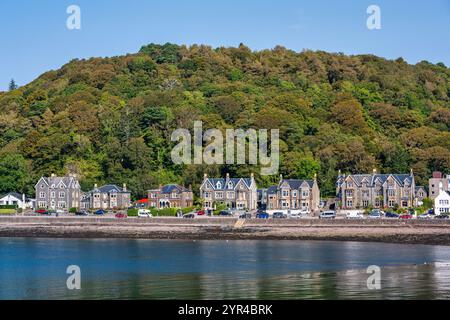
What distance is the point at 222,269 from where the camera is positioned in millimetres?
41750

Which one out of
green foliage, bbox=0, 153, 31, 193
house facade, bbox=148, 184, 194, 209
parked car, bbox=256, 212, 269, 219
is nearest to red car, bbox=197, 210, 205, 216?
parked car, bbox=256, 212, 269, 219

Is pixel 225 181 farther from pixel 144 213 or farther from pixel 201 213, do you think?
pixel 144 213

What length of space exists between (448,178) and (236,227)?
2387cm

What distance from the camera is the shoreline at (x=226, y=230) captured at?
55750mm

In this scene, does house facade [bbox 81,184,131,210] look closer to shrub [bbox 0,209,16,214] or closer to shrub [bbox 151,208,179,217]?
shrub [bbox 0,209,16,214]

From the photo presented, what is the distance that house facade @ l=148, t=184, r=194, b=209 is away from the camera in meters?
74.1

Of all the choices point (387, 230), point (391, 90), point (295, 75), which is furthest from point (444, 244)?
point (295, 75)

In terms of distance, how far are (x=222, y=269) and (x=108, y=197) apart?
3630 centimetres

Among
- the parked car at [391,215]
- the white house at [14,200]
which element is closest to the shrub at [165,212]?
the white house at [14,200]

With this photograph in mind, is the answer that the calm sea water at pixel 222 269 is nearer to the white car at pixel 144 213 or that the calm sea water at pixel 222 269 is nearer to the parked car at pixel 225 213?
the white car at pixel 144 213

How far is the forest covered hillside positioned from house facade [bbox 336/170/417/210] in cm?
365

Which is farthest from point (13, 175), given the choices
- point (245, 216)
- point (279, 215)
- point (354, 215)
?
point (354, 215)

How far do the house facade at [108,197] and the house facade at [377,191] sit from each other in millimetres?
19742
